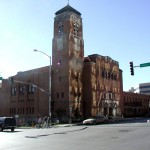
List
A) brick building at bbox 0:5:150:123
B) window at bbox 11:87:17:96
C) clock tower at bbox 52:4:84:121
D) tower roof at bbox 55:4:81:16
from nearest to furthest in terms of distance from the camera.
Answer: clock tower at bbox 52:4:84:121 < brick building at bbox 0:5:150:123 < tower roof at bbox 55:4:81:16 < window at bbox 11:87:17:96

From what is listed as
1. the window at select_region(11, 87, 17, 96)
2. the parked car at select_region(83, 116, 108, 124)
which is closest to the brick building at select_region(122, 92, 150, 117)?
the window at select_region(11, 87, 17, 96)

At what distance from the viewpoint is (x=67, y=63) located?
66.6 metres

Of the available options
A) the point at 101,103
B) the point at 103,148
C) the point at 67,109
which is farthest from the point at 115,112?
the point at 103,148

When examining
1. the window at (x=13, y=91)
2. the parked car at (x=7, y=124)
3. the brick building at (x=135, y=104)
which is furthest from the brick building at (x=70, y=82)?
the parked car at (x=7, y=124)

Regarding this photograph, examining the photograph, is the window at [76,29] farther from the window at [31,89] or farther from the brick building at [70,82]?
the window at [31,89]

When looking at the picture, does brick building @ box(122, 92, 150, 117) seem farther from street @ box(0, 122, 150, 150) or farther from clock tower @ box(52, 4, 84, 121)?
street @ box(0, 122, 150, 150)

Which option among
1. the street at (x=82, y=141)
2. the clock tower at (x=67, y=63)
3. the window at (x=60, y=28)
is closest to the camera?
the street at (x=82, y=141)

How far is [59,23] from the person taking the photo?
70.4m

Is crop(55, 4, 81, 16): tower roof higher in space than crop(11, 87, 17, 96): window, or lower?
higher

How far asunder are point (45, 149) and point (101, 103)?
56.6 metres

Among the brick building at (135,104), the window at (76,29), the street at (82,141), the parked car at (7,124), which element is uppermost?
the window at (76,29)

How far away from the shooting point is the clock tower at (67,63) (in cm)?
6512

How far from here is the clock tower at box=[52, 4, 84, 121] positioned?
65125 millimetres

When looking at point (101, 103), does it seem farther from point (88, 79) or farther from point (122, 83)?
point (122, 83)
